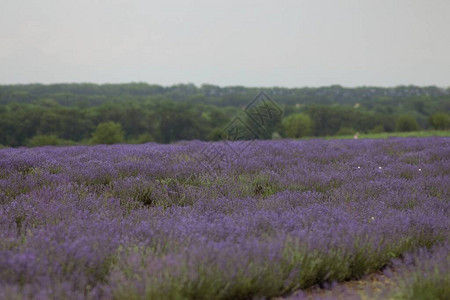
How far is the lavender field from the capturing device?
2115mm

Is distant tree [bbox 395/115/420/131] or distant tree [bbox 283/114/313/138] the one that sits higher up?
distant tree [bbox 395/115/420/131]

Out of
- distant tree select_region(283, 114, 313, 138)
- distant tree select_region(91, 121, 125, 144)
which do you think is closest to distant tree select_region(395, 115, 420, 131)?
distant tree select_region(283, 114, 313, 138)

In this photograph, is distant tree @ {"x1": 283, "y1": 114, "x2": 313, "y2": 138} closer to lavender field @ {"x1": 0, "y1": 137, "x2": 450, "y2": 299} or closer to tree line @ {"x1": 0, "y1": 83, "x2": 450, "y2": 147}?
tree line @ {"x1": 0, "y1": 83, "x2": 450, "y2": 147}

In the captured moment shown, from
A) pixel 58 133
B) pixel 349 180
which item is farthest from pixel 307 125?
pixel 349 180

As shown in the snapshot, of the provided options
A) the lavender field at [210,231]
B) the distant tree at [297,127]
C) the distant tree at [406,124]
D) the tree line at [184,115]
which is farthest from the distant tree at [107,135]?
the lavender field at [210,231]

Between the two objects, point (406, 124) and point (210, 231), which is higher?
point (210, 231)

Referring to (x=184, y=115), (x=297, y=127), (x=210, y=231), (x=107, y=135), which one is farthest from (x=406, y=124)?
(x=210, y=231)

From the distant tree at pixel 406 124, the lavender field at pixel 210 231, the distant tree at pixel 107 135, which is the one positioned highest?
A: the lavender field at pixel 210 231

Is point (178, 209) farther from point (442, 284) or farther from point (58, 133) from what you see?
point (58, 133)

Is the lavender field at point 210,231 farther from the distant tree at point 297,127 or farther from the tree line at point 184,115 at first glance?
the distant tree at point 297,127

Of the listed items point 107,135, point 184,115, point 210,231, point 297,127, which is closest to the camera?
point 210,231

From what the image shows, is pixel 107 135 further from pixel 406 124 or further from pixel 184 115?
pixel 406 124

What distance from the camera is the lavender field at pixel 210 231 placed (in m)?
2.12

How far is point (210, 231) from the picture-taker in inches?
108
